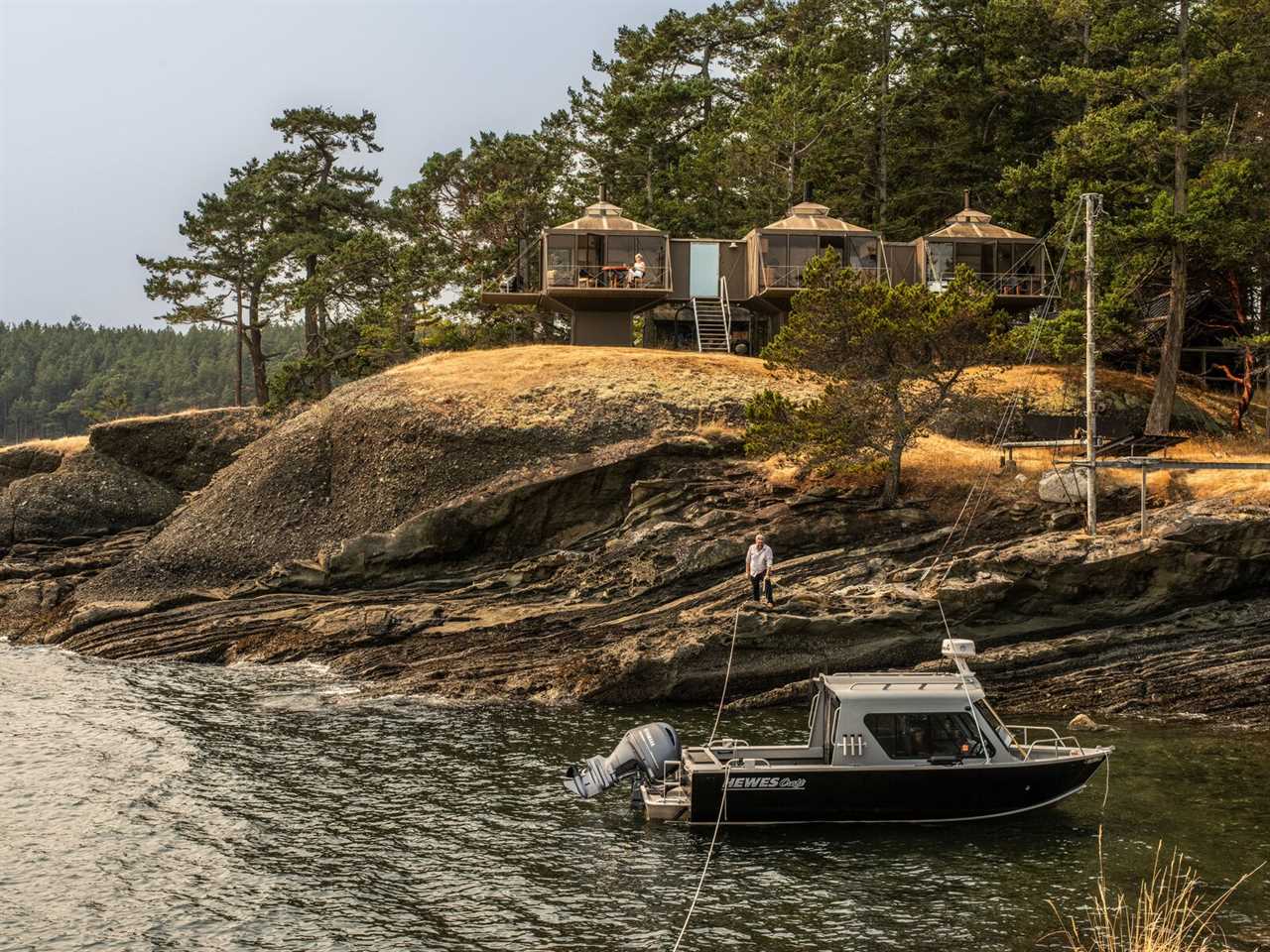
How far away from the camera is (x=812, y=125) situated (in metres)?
63.7

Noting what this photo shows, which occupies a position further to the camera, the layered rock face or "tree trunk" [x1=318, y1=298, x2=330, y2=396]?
"tree trunk" [x1=318, y1=298, x2=330, y2=396]

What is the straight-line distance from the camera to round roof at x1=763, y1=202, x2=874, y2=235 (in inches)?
2347

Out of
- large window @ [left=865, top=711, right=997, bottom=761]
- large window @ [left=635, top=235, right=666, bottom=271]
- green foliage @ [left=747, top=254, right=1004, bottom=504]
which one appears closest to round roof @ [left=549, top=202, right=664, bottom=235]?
large window @ [left=635, top=235, right=666, bottom=271]

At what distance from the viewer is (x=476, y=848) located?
22.5 m

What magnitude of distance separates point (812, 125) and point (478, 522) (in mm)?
32494

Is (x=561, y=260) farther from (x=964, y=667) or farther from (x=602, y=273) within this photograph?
(x=964, y=667)

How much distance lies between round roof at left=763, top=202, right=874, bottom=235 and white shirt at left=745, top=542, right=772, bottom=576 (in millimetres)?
27519

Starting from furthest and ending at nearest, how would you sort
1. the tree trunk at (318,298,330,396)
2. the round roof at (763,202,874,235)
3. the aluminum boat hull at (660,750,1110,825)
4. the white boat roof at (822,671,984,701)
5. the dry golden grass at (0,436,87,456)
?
the tree trunk at (318,298,330,396)
the dry golden grass at (0,436,87,456)
the round roof at (763,202,874,235)
the white boat roof at (822,671,984,701)
the aluminum boat hull at (660,750,1110,825)

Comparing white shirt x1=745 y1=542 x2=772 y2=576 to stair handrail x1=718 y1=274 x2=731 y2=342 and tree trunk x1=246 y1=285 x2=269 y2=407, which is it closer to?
stair handrail x1=718 y1=274 x2=731 y2=342

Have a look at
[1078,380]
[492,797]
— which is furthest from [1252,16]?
[492,797]

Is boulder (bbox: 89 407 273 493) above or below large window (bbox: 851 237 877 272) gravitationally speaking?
below

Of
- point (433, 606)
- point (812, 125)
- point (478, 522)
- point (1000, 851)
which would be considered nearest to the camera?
point (1000, 851)

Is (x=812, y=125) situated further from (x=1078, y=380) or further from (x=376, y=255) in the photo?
(x=376, y=255)

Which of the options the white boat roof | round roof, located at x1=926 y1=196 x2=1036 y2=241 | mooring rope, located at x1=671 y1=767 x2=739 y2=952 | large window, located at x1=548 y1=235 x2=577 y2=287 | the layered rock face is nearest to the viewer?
mooring rope, located at x1=671 y1=767 x2=739 y2=952
